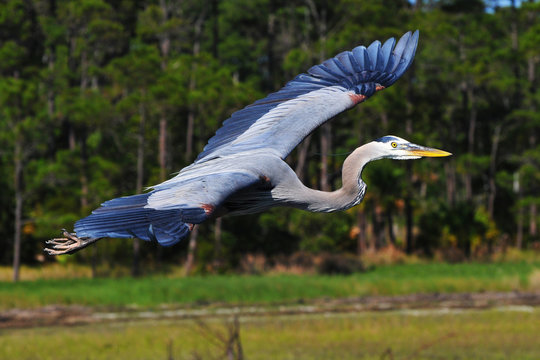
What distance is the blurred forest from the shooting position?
27.5m

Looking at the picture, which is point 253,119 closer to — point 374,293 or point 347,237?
point 374,293

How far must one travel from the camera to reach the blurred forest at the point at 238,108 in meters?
27.5

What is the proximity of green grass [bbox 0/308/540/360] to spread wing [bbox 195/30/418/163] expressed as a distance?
7.15 metres

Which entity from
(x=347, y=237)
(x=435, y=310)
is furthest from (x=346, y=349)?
(x=347, y=237)

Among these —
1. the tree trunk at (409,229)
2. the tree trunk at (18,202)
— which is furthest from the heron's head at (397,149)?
the tree trunk at (409,229)

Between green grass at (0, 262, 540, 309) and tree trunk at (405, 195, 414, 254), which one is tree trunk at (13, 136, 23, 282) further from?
tree trunk at (405, 195, 414, 254)

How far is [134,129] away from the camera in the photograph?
3153 centimetres

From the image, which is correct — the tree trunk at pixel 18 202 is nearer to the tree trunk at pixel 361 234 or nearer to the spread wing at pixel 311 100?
the tree trunk at pixel 361 234

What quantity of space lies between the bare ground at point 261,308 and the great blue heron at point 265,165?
13006 millimetres

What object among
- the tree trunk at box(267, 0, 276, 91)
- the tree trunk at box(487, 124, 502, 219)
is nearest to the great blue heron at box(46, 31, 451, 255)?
the tree trunk at box(487, 124, 502, 219)

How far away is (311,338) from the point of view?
655 inches

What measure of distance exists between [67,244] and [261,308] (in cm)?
1640

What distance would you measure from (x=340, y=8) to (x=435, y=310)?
50.4 feet

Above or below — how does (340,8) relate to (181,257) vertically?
above
